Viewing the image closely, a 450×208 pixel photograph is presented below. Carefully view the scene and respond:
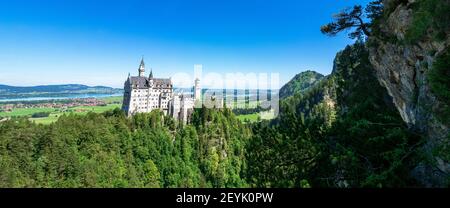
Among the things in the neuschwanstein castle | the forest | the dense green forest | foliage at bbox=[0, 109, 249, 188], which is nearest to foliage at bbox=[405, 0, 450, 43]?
the forest

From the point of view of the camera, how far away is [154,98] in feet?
383

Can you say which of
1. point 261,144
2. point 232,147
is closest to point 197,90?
point 232,147

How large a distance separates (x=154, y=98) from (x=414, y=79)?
357 ft

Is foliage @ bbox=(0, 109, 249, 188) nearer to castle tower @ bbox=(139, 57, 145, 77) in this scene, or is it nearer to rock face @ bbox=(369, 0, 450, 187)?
castle tower @ bbox=(139, 57, 145, 77)

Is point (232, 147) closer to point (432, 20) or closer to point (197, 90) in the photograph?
point (197, 90)

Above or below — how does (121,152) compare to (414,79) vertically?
below

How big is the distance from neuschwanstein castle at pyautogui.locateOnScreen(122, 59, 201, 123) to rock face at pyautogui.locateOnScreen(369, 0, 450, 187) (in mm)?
94777

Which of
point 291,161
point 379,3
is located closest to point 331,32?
point 379,3

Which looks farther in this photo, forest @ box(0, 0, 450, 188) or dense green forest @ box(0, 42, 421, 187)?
dense green forest @ box(0, 42, 421, 187)

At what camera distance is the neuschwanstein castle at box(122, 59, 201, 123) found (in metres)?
111
